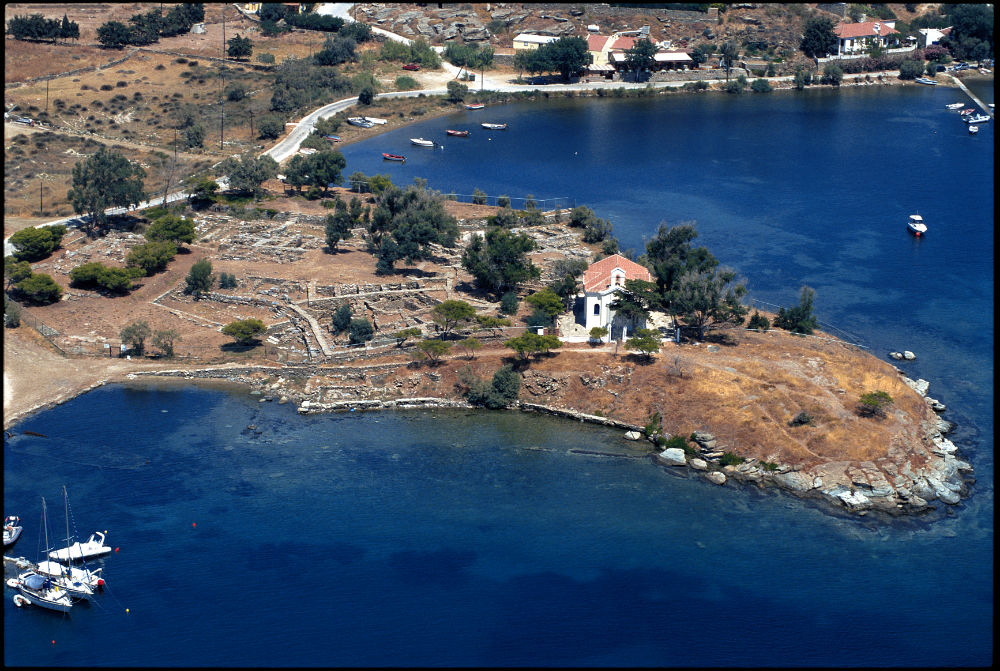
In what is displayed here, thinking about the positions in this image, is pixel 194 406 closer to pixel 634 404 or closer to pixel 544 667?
pixel 634 404

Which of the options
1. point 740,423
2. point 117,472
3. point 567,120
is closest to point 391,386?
point 117,472

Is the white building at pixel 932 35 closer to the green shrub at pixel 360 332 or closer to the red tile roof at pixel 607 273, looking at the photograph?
the red tile roof at pixel 607 273

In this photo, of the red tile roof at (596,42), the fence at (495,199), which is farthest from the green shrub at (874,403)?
the red tile roof at (596,42)

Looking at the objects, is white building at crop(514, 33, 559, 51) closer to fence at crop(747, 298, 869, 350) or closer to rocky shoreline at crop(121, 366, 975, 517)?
fence at crop(747, 298, 869, 350)

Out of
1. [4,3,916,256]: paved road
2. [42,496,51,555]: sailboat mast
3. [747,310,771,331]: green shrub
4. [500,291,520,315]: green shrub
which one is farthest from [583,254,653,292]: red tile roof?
[4,3,916,256]: paved road

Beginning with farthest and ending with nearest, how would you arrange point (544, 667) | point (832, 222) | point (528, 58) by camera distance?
1. point (528, 58)
2. point (832, 222)
3. point (544, 667)

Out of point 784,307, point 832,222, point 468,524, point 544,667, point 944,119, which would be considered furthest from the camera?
point 944,119
